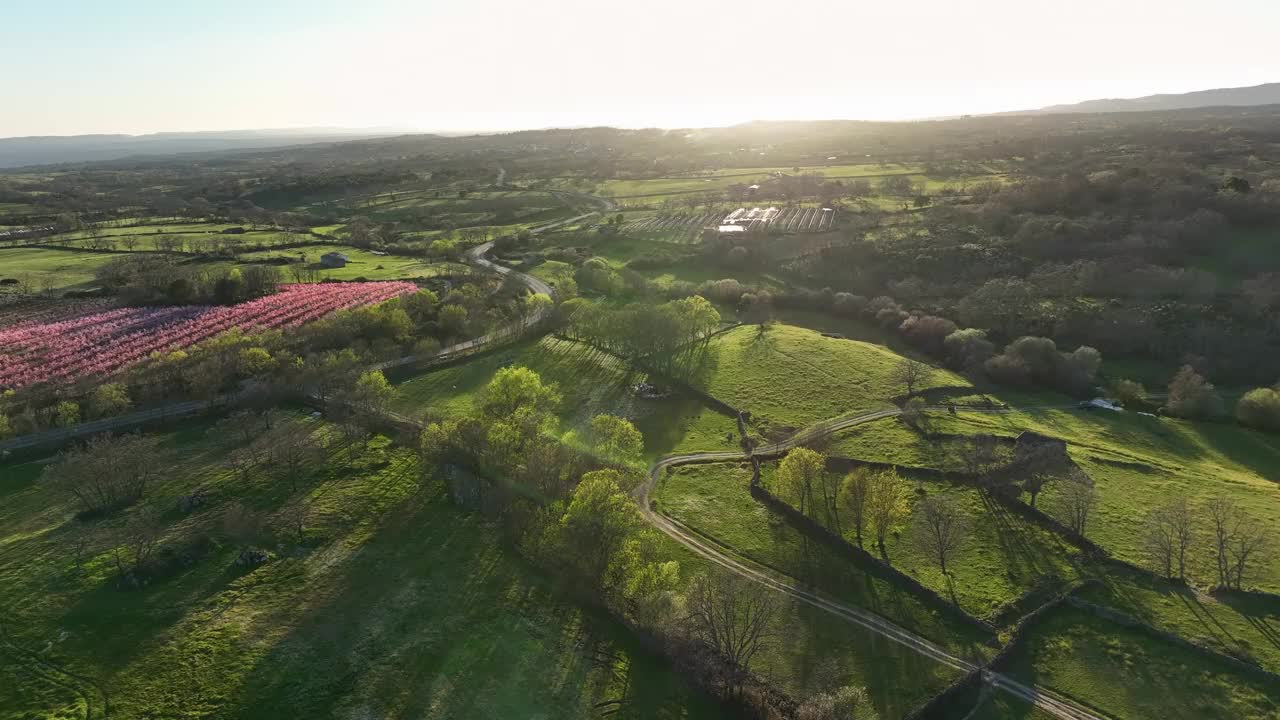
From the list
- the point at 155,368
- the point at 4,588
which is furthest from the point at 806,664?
the point at 155,368

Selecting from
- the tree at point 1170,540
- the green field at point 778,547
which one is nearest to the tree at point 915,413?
the green field at point 778,547

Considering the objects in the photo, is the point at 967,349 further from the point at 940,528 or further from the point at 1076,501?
the point at 940,528

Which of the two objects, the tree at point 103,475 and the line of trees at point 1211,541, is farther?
the tree at point 103,475

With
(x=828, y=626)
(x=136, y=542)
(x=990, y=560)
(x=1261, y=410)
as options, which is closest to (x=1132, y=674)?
(x=990, y=560)

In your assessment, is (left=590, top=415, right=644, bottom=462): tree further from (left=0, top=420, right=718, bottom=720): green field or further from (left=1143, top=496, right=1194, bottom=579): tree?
(left=1143, top=496, right=1194, bottom=579): tree

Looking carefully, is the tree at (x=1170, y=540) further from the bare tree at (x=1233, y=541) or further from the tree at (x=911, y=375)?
the tree at (x=911, y=375)

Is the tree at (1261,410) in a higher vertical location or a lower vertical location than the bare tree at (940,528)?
higher
